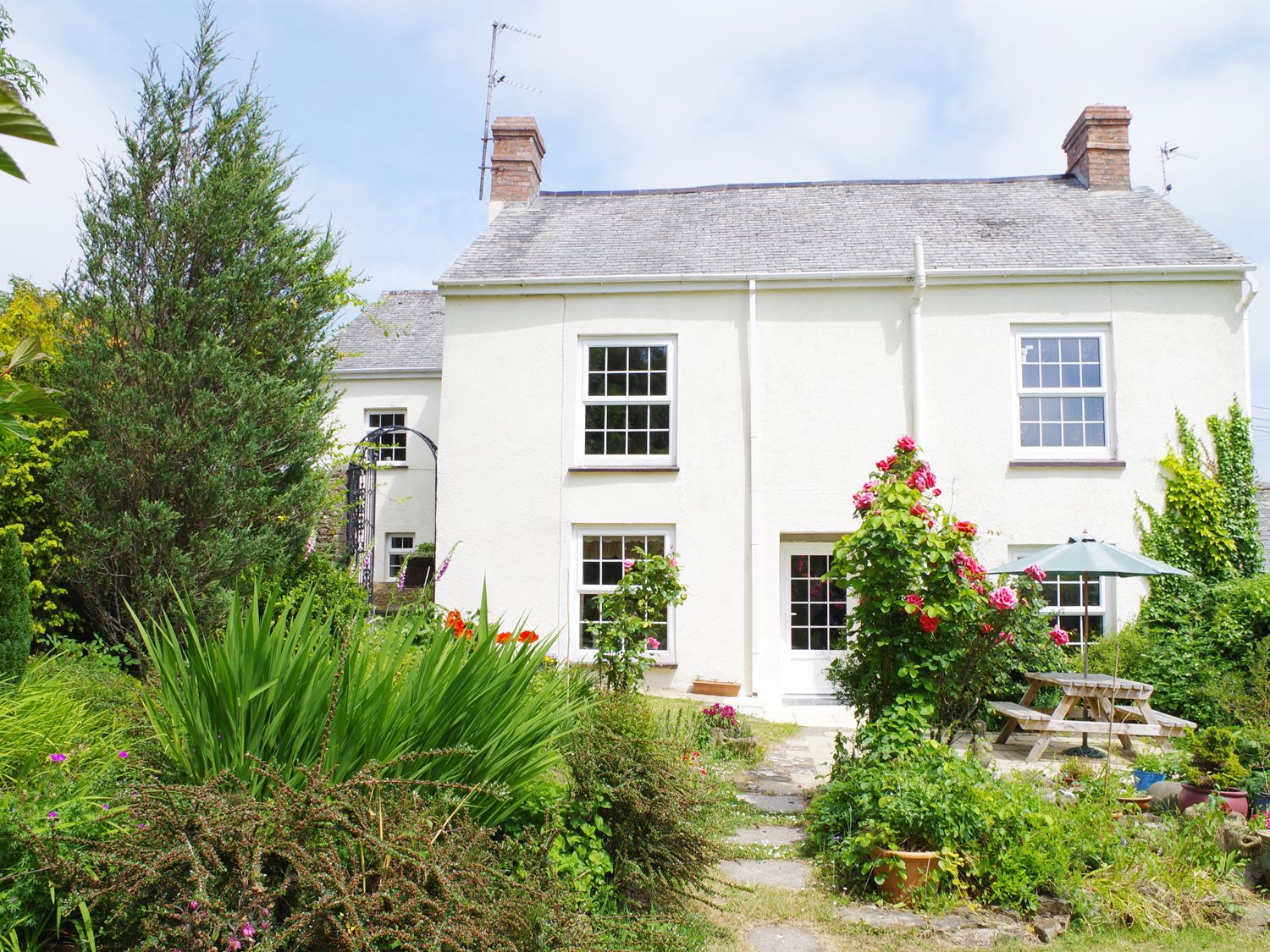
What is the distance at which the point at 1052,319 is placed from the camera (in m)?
12.0

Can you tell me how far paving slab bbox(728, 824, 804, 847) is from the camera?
5.55 metres

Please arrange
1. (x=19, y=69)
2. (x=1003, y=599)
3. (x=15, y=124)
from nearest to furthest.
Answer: (x=15, y=124), (x=1003, y=599), (x=19, y=69)

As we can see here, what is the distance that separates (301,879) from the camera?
2.76 m

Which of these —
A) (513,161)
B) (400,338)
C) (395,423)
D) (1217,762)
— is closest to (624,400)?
(513,161)

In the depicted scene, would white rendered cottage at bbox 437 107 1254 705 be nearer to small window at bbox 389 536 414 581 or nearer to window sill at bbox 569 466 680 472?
window sill at bbox 569 466 680 472

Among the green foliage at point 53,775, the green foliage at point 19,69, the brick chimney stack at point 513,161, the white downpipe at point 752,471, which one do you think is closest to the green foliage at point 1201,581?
the white downpipe at point 752,471

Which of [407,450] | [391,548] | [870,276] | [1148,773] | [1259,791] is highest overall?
[870,276]

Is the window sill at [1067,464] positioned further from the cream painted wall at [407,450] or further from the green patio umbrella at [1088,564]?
the cream painted wall at [407,450]

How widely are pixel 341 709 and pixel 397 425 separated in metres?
14.6

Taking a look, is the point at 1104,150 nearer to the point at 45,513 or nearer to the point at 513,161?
the point at 513,161

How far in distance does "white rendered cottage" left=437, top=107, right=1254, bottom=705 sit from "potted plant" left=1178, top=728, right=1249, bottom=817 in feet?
19.5

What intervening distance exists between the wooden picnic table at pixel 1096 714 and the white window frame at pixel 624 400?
18.2ft

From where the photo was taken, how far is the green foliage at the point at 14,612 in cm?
655

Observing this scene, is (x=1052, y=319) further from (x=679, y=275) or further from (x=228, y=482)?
(x=228, y=482)
